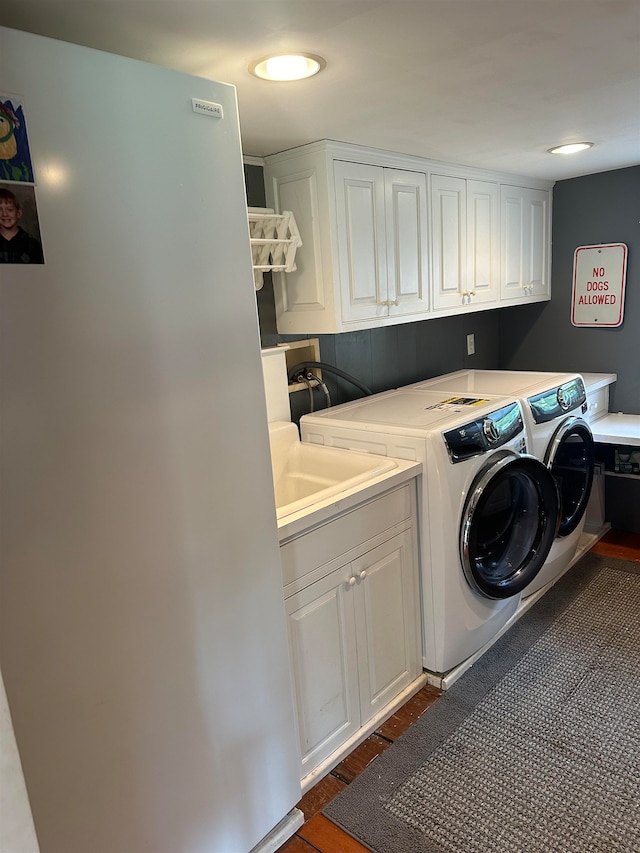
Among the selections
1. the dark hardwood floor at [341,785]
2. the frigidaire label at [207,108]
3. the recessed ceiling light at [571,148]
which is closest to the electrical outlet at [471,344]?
the recessed ceiling light at [571,148]

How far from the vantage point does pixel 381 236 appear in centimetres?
234

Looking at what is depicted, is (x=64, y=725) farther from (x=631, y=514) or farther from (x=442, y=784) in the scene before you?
(x=631, y=514)

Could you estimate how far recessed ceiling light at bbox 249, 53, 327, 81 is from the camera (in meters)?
1.37

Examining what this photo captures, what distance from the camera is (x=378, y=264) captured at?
2.35 m

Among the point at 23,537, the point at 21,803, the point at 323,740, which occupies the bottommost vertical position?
the point at 323,740

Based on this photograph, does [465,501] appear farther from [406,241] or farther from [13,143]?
[13,143]

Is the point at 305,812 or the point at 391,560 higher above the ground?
the point at 391,560

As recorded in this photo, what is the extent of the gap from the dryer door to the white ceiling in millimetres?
1300

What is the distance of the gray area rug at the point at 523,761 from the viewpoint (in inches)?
64.0

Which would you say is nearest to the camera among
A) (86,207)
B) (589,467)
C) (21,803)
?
(21,803)

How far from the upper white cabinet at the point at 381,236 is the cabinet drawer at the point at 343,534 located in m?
0.71

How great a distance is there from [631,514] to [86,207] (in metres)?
3.35

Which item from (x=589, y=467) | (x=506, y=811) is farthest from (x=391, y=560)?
(x=589, y=467)

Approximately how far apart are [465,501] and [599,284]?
1950 millimetres
